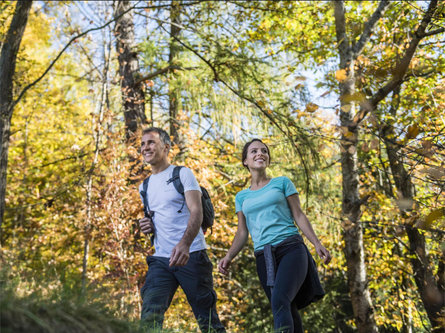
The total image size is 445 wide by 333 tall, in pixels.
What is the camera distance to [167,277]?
341cm

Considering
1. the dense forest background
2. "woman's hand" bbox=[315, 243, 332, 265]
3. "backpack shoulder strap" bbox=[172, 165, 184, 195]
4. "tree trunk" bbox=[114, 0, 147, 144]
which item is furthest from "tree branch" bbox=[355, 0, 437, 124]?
"tree trunk" bbox=[114, 0, 147, 144]

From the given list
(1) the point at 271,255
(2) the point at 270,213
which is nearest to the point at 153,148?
(2) the point at 270,213

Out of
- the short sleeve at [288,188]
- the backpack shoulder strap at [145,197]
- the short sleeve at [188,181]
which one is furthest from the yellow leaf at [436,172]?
the backpack shoulder strap at [145,197]

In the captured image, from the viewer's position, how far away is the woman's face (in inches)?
156

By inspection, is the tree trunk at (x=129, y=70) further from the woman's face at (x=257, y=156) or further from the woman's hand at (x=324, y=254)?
the woman's hand at (x=324, y=254)

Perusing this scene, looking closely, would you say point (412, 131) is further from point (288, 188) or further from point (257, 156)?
point (257, 156)

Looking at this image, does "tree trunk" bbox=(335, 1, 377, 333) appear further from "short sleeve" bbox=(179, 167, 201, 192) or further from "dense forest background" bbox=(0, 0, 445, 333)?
"short sleeve" bbox=(179, 167, 201, 192)

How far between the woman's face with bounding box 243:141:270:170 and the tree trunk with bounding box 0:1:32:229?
322 cm

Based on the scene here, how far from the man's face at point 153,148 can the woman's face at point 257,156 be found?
2.60 ft

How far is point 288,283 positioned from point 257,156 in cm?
117

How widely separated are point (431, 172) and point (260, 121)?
5.00 m

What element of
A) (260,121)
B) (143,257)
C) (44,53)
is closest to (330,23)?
(260,121)

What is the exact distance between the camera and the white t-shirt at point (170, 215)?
3.43 metres

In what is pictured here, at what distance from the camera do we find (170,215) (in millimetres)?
3475
